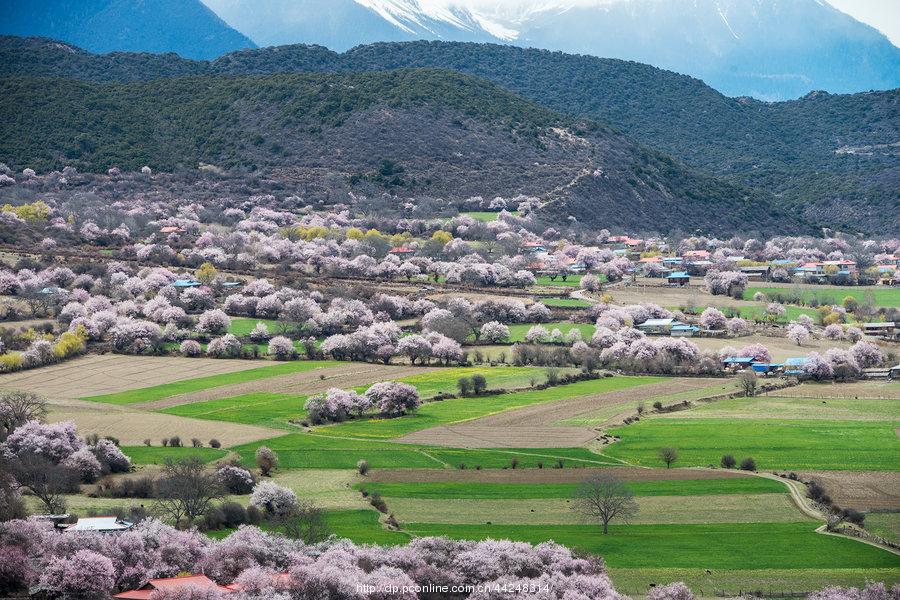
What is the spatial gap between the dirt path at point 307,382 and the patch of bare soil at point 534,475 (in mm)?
18566

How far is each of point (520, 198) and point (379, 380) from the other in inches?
3601

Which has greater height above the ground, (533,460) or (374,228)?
(374,228)

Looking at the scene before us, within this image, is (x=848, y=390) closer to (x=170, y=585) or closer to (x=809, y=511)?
(x=809, y=511)

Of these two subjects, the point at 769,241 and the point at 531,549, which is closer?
the point at 531,549

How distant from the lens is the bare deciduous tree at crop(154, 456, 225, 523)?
45.4 m

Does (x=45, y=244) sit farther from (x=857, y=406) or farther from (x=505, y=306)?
(x=857, y=406)

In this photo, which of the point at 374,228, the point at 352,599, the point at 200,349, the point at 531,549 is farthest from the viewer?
the point at 374,228

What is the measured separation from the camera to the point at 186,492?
1789 inches

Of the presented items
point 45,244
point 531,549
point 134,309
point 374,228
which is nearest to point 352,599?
point 531,549

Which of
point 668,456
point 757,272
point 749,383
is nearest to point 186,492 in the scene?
point 668,456

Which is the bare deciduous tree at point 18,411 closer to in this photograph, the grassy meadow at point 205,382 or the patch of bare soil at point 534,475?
the grassy meadow at point 205,382

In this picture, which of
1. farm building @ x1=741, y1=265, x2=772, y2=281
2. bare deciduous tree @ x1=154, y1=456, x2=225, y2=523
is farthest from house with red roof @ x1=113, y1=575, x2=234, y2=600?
farm building @ x1=741, y1=265, x2=772, y2=281

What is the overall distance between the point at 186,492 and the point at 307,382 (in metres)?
29.0

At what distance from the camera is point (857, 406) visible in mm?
67375
